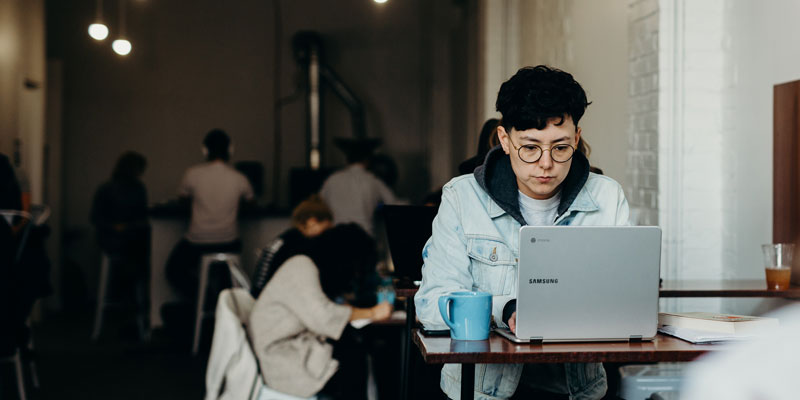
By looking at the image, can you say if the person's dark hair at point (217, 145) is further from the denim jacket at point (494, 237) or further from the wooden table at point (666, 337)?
the denim jacket at point (494, 237)

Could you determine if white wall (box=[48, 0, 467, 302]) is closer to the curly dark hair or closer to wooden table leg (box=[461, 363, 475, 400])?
the curly dark hair

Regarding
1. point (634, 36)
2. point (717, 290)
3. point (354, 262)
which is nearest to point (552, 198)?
point (717, 290)

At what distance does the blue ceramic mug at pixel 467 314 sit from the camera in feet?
5.13

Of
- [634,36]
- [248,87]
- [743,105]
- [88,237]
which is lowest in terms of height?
[88,237]

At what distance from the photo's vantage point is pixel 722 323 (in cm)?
162

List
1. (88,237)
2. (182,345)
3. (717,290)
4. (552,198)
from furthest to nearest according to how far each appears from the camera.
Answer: (88,237)
(182,345)
(717,290)
(552,198)

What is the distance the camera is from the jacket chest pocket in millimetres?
1794

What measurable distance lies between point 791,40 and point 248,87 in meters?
6.95

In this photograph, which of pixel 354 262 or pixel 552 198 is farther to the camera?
pixel 354 262

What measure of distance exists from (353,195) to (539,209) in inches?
174

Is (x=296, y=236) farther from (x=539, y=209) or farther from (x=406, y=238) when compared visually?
(x=539, y=209)

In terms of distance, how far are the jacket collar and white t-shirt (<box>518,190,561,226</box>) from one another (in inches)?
1.0

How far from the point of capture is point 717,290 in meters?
2.34

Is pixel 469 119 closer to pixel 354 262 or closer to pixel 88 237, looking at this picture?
pixel 354 262
